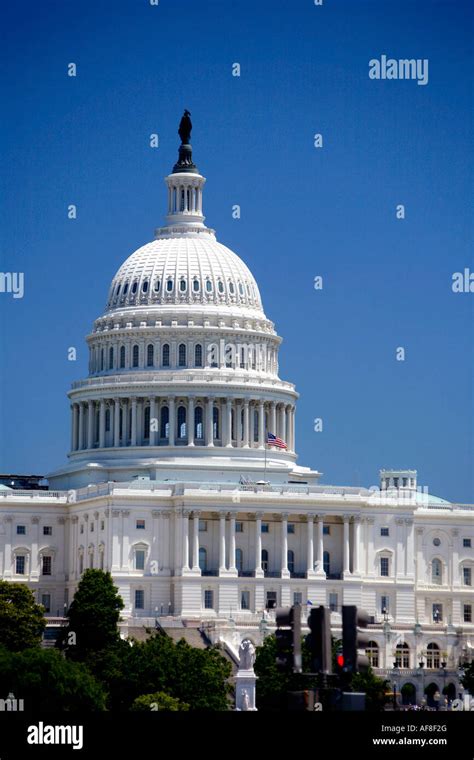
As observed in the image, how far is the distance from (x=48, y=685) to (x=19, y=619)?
148 ft

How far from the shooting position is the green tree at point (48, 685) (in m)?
120

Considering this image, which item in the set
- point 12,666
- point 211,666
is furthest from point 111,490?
point 12,666

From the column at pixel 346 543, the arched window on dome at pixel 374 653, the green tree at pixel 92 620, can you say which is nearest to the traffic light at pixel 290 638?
the green tree at pixel 92 620

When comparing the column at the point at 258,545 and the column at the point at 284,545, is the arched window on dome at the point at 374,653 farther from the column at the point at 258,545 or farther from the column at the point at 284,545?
the column at the point at 258,545

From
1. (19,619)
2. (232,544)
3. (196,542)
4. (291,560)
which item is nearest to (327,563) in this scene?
(291,560)

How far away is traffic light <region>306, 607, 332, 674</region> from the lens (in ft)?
187

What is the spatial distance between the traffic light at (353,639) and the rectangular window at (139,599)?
13278cm

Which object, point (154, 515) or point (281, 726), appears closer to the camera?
point (281, 726)

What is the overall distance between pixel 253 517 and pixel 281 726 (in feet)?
445

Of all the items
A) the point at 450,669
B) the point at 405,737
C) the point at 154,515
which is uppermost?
the point at 154,515

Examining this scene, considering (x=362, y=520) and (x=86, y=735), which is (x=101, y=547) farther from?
(x=86, y=735)

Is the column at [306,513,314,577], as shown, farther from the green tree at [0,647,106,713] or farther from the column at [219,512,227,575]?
the green tree at [0,647,106,713]

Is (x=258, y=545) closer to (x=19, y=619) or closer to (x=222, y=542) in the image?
(x=222, y=542)

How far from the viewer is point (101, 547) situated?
634 feet
